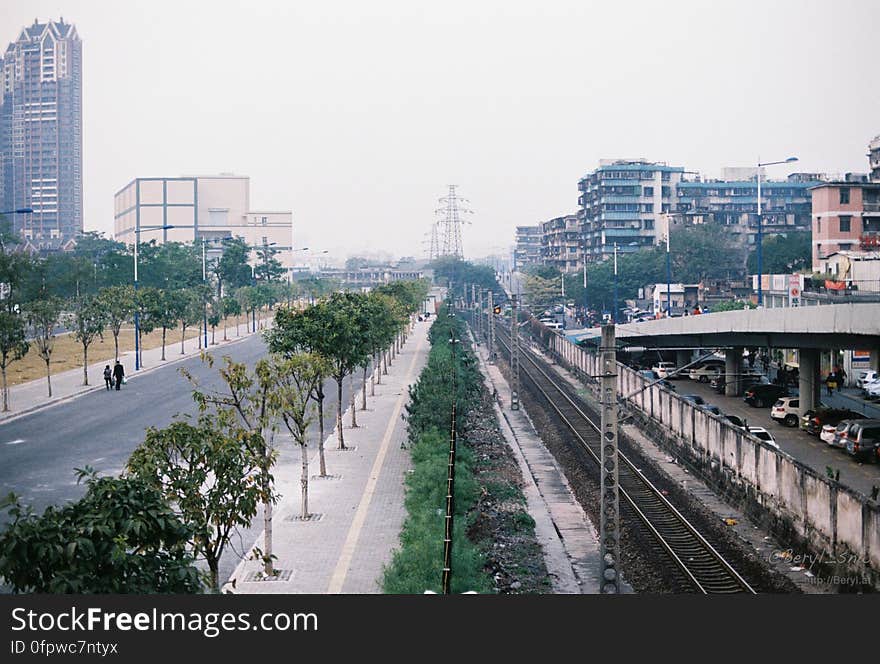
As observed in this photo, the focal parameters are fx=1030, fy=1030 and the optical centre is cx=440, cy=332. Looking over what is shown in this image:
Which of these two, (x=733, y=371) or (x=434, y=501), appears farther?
(x=733, y=371)

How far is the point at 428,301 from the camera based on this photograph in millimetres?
95125

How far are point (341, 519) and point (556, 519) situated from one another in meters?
4.13

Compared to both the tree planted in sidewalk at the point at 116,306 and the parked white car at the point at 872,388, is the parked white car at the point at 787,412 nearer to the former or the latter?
the parked white car at the point at 872,388

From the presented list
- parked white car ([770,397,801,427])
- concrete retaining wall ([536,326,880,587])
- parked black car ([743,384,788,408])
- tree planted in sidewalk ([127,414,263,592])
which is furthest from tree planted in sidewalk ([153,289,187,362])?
tree planted in sidewalk ([127,414,263,592])

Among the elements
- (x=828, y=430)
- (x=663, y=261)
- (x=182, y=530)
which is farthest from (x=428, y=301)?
(x=182, y=530)

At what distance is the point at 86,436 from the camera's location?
22.7 meters

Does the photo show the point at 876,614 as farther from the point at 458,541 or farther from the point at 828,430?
the point at 828,430

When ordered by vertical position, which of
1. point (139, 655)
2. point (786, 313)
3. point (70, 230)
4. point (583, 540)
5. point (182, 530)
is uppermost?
point (70, 230)

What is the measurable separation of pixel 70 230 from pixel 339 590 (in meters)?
29.0

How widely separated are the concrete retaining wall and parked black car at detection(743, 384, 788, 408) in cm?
500

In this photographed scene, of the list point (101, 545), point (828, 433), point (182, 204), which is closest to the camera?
point (101, 545)

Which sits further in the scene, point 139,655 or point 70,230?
point 70,230

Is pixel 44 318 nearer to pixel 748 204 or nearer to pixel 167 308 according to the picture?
pixel 167 308

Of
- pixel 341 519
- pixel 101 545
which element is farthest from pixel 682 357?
pixel 101 545
